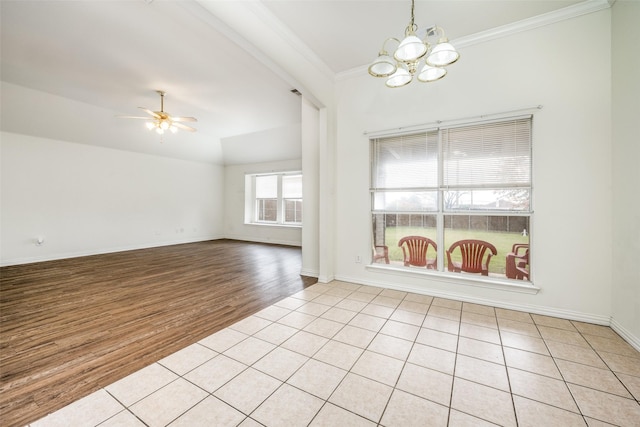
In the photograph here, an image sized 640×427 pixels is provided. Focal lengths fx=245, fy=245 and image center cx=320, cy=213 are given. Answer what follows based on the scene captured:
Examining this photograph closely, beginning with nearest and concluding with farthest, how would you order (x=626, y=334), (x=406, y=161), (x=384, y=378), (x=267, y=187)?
(x=384, y=378) → (x=626, y=334) → (x=406, y=161) → (x=267, y=187)

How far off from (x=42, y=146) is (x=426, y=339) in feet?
25.3

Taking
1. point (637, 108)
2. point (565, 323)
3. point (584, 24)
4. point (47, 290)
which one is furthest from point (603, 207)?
point (47, 290)

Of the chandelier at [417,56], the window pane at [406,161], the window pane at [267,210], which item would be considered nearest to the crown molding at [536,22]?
the window pane at [406,161]

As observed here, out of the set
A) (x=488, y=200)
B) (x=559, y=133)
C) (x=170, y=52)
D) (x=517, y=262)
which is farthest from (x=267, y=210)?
(x=559, y=133)

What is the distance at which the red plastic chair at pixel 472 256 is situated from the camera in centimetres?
307

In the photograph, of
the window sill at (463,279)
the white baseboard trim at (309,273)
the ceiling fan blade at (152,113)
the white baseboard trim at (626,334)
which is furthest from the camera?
the white baseboard trim at (309,273)

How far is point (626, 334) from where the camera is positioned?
2.19 metres

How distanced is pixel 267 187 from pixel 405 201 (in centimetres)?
573

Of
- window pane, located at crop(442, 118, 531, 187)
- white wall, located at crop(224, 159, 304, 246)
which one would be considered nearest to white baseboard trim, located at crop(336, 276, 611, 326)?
window pane, located at crop(442, 118, 531, 187)

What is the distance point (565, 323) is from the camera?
2.52 m

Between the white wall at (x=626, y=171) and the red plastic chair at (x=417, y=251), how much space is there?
1623 millimetres

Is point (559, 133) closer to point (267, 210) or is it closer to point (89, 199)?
point (267, 210)

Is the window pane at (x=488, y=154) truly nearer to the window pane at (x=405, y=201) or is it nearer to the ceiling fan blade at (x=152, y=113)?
the window pane at (x=405, y=201)

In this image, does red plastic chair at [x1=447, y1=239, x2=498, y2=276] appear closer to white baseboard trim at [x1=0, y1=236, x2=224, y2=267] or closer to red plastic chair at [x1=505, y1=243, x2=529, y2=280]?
red plastic chair at [x1=505, y1=243, x2=529, y2=280]
